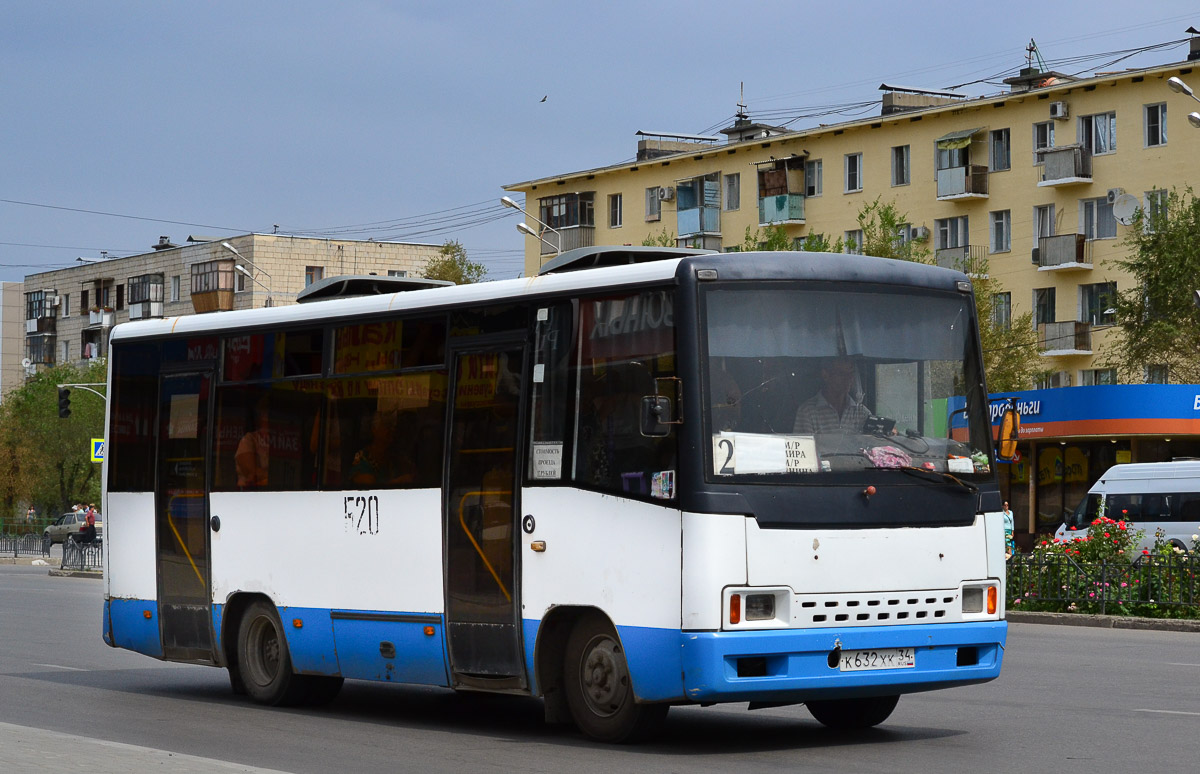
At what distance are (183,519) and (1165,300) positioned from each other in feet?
131

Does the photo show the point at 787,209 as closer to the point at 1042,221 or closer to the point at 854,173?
the point at 854,173

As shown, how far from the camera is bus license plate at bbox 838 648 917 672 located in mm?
10578

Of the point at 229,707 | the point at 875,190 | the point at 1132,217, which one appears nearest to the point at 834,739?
the point at 229,707

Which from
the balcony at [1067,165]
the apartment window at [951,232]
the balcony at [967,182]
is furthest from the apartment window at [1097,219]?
the apartment window at [951,232]

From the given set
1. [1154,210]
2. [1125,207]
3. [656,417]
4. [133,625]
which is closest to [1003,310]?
[1125,207]

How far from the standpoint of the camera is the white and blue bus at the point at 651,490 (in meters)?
10.4

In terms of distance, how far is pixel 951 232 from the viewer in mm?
65438

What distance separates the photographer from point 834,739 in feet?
37.7

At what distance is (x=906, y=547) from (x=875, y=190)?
58238mm

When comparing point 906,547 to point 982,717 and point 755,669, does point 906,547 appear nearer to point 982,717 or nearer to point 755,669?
point 755,669

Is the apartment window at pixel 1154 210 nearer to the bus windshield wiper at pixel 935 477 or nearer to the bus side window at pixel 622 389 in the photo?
the bus windshield wiper at pixel 935 477

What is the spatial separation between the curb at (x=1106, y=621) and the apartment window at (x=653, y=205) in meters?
51.7

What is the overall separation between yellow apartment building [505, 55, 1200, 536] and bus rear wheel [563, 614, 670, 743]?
36.6 meters

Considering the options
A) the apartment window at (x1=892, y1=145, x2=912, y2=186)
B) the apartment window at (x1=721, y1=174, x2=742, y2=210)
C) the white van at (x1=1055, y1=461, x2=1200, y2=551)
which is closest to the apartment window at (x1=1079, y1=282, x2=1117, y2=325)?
the apartment window at (x1=892, y1=145, x2=912, y2=186)
